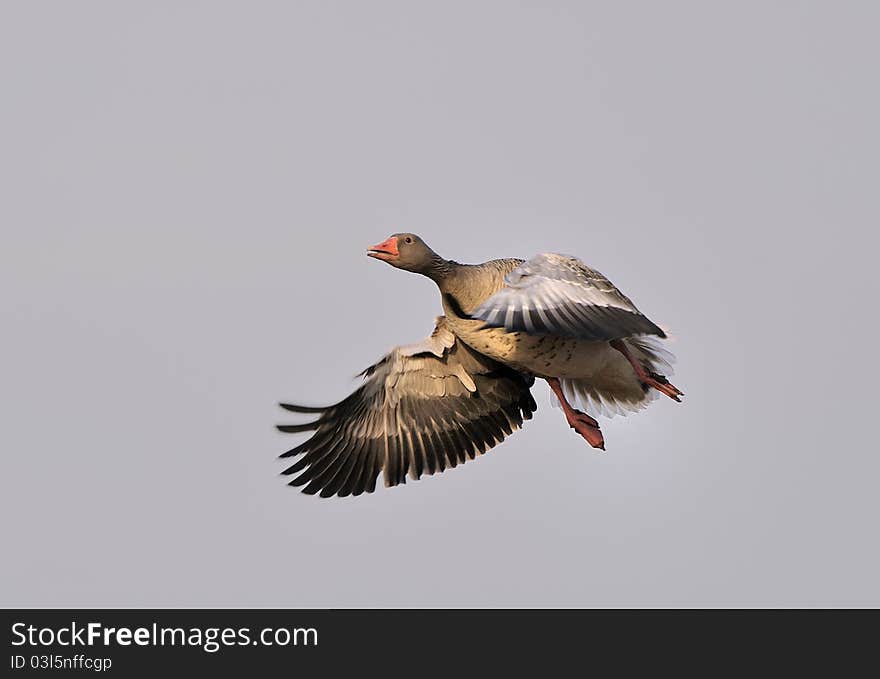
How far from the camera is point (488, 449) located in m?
19.8

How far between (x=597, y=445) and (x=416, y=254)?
10.9 feet

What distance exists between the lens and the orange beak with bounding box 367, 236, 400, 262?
18203 mm

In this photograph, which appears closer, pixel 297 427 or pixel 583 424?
pixel 583 424

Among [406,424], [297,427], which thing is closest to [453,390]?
[406,424]

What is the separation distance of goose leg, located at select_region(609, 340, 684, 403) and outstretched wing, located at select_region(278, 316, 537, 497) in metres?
1.61

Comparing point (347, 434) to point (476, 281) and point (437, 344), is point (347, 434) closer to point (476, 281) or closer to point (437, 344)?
point (437, 344)

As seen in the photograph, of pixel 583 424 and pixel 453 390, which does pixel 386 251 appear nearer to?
pixel 453 390

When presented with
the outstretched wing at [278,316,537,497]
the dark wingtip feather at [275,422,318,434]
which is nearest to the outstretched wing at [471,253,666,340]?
the outstretched wing at [278,316,537,497]

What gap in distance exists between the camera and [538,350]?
57.7 ft

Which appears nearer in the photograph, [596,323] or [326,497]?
[596,323]

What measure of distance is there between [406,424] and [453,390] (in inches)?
29.9

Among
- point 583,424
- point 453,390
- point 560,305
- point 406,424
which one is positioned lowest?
point 560,305
